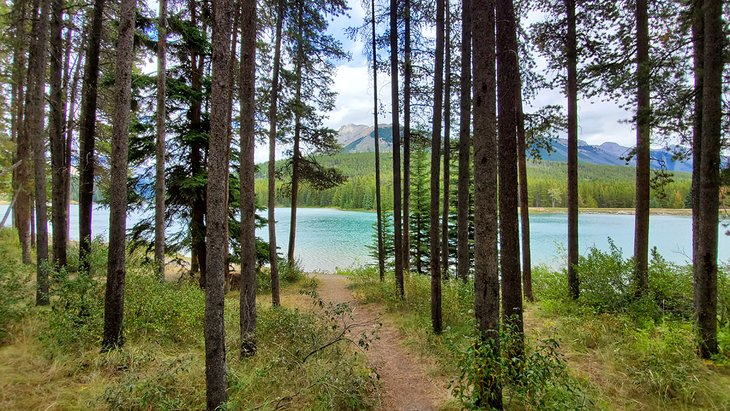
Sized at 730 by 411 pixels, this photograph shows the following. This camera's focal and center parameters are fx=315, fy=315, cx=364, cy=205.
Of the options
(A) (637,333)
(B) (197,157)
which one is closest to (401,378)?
(A) (637,333)

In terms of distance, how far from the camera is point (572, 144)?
731 cm

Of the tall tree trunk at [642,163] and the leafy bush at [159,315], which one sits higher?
the tall tree trunk at [642,163]

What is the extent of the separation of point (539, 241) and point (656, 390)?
26.0 meters

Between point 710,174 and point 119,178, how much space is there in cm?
828

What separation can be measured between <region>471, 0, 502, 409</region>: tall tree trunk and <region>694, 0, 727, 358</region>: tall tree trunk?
11.4ft

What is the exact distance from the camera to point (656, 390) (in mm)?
3877

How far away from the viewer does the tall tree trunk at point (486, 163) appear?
11.6 ft

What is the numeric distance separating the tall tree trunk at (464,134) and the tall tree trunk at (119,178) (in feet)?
Answer: 18.7

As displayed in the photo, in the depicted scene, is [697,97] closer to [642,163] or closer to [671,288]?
[642,163]

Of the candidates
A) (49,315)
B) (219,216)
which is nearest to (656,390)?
(219,216)

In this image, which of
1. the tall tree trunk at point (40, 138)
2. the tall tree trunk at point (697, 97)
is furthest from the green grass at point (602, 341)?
the tall tree trunk at point (40, 138)

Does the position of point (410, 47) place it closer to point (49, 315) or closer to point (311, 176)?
point (311, 176)

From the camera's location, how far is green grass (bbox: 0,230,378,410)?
3.56 metres

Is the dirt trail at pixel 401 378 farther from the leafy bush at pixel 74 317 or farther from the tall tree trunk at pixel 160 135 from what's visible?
the tall tree trunk at pixel 160 135
